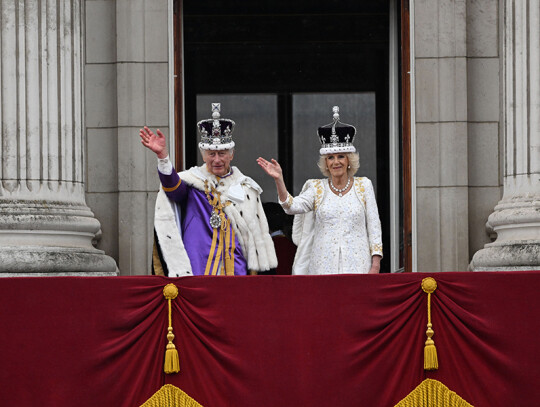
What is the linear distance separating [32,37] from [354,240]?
11.2 ft

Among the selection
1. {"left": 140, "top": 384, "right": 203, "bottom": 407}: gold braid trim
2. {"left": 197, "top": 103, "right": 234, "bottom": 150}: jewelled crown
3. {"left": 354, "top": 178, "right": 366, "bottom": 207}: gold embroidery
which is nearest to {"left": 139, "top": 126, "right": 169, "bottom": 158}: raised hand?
{"left": 197, "top": 103, "right": 234, "bottom": 150}: jewelled crown

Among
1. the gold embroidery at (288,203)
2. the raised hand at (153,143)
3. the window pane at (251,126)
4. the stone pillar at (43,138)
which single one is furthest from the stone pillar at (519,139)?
the window pane at (251,126)

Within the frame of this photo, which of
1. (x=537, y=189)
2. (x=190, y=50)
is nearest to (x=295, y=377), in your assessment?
(x=537, y=189)

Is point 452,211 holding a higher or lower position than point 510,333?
higher

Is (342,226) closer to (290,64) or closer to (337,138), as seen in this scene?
(337,138)

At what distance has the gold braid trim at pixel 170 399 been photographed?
30.8ft

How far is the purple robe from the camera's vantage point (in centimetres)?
1085

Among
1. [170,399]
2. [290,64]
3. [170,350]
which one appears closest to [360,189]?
[170,350]

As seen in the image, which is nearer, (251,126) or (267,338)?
(267,338)

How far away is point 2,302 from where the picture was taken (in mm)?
9469

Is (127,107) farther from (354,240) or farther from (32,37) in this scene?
(354,240)

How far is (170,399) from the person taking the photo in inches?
370

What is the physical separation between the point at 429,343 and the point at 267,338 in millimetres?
1172

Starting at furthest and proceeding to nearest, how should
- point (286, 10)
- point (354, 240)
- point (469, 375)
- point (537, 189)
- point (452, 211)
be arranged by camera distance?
1. point (286, 10)
2. point (452, 211)
3. point (537, 189)
4. point (354, 240)
5. point (469, 375)
